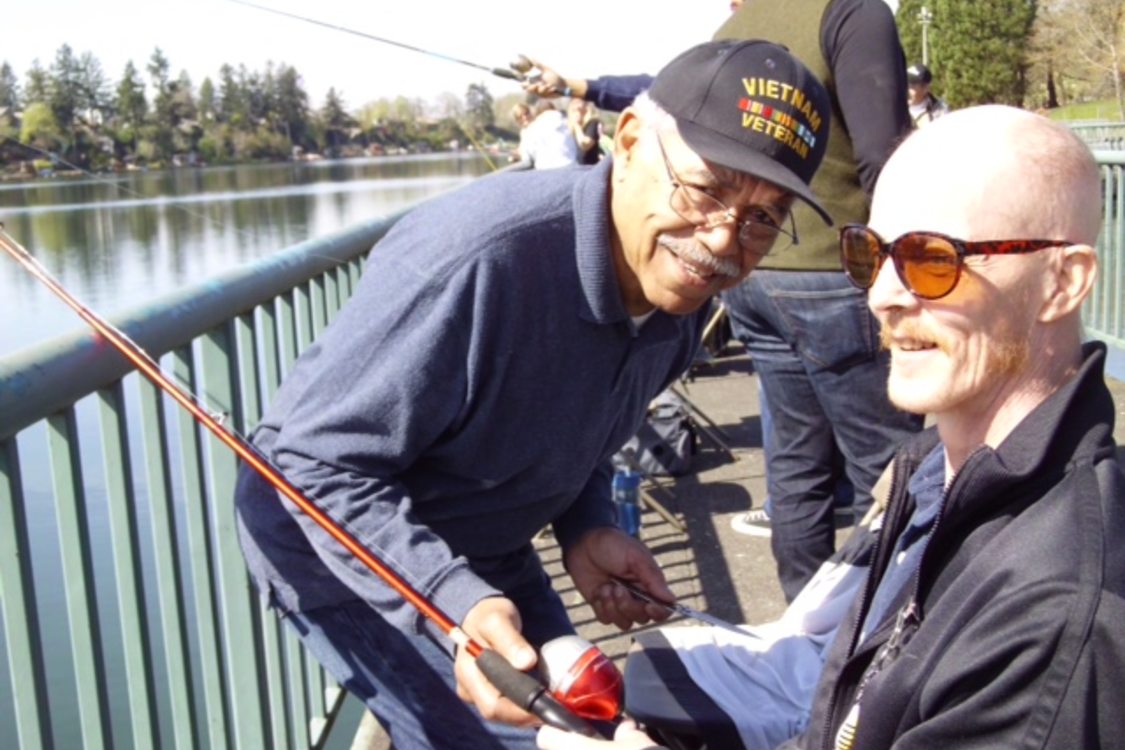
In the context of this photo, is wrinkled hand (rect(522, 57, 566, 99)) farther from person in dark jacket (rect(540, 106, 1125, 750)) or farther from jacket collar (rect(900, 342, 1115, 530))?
jacket collar (rect(900, 342, 1115, 530))

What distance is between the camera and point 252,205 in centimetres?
723

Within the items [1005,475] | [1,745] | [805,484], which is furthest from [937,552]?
[1,745]

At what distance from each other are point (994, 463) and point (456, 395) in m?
0.97

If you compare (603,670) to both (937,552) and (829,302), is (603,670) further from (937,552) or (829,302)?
(829,302)

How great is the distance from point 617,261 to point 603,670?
0.74 meters

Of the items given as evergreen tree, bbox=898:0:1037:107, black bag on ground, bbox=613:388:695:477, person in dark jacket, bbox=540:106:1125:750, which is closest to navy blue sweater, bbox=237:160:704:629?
person in dark jacket, bbox=540:106:1125:750

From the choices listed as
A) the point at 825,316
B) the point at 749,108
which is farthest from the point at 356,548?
the point at 825,316

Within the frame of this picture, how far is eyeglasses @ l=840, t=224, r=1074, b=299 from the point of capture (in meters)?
1.76

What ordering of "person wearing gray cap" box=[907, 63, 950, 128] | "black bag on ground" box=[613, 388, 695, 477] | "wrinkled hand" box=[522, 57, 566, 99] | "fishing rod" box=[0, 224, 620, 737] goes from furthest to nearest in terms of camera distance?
"person wearing gray cap" box=[907, 63, 950, 128] < "black bag on ground" box=[613, 388, 695, 477] < "wrinkled hand" box=[522, 57, 566, 99] < "fishing rod" box=[0, 224, 620, 737]

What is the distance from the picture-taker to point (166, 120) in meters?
4.70

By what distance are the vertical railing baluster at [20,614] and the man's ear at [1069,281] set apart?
4.83 ft

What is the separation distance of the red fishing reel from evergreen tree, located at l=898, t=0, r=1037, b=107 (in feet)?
225

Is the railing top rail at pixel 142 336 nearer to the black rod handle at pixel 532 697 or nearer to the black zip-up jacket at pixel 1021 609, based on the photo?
the black rod handle at pixel 532 697

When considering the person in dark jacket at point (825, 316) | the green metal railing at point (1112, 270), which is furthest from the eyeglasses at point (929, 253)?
the green metal railing at point (1112, 270)
